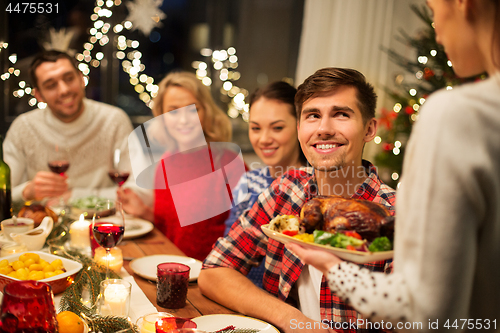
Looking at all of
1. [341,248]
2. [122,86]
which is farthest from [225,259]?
[122,86]

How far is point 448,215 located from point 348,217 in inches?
9.6

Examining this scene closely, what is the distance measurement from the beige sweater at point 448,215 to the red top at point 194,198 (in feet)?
5.05


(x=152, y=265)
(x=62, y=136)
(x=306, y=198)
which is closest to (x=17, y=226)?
(x=152, y=265)

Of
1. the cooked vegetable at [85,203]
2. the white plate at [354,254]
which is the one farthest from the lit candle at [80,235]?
the white plate at [354,254]

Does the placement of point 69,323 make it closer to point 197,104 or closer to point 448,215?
point 448,215

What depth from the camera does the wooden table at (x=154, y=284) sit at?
1.12 m

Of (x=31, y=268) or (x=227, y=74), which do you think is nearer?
(x=31, y=268)

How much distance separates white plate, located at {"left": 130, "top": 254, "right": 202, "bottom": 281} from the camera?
1.30 metres

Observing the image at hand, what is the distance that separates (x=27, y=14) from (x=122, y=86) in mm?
1746

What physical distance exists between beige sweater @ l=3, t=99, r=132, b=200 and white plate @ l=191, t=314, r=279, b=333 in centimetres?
161

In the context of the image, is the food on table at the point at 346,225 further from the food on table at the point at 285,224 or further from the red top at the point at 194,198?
the red top at the point at 194,198

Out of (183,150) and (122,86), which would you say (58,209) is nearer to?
(183,150)

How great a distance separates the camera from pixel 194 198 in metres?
2.22

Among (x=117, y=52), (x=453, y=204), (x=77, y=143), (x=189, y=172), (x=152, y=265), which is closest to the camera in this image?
(x=453, y=204)
